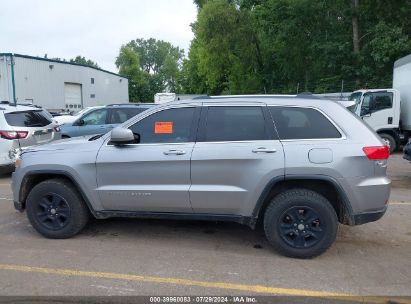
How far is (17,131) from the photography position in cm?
988

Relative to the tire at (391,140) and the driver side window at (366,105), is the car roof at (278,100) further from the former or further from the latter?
the tire at (391,140)

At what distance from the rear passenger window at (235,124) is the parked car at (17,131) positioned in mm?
6143

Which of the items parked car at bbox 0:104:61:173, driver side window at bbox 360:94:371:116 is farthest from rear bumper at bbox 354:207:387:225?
driver side window at bbox 360:94:371:116

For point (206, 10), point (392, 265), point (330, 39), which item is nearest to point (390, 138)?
point (392, 265)

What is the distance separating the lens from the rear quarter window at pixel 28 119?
9969 millimetres

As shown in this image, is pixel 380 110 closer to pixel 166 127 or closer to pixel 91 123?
pixel 91 123

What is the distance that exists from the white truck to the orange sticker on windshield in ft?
35.2

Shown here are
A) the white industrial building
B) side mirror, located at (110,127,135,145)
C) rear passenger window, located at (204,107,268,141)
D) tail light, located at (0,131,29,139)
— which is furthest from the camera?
the white industrial building

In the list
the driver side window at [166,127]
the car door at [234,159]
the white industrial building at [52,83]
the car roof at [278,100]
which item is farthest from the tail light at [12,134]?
the white industrial building at [52,83]

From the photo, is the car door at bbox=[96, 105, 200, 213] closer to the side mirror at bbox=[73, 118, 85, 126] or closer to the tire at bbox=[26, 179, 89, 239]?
the tire at bbox=[26, 179, 89, 239]

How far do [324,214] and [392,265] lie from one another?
901 millimetres

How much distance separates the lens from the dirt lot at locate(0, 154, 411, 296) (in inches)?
170

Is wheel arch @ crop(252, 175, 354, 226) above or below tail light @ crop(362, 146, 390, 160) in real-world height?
below

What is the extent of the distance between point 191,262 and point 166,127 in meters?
1.60
